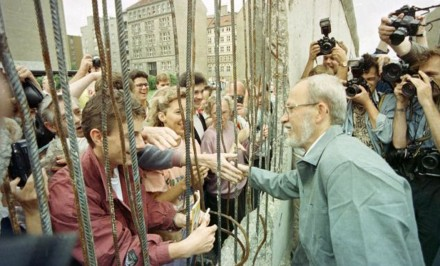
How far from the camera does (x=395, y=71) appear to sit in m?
2.36

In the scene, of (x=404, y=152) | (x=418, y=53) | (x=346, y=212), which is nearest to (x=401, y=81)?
(x=418, y=53)

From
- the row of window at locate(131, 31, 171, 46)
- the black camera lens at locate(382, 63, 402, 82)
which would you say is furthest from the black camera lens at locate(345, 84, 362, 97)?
the row of window at locate(131, 31, 171, 46)

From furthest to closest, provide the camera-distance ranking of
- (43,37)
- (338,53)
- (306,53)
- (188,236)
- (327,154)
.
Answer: (306,53) < (338,53) < (327,154) < (188,236) < (43,37)

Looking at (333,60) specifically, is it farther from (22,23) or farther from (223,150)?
(22,23)

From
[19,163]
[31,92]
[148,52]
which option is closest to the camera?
[19,163]

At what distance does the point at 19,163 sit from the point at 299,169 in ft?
3.81

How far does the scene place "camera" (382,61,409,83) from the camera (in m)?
2.34

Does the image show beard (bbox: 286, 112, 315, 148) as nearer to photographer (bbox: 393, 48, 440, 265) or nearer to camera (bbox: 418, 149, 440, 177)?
photographer (bbox: 393, 48, 440, 265)

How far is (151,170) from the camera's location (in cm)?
160

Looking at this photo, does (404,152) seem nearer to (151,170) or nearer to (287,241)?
(287,241)

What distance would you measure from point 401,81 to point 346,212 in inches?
65.1

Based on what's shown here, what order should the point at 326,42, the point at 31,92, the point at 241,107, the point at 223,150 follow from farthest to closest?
the point at 241,107 → the point at 326,42 → the point at 223,150 → the point at 31,92

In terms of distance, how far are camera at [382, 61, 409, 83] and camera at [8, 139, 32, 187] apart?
7.98 ft

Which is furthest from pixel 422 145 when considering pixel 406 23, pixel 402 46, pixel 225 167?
pixel 225 167
